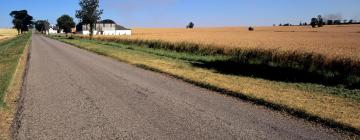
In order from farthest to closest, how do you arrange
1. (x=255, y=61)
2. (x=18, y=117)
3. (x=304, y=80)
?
(x=255, y=61) < (x=304, y=80) < (x=18, y=117)

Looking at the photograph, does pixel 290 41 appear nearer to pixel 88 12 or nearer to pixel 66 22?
pixel 88 12

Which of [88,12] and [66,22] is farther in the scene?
[66,22]

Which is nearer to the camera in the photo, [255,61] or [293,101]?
[293,101]

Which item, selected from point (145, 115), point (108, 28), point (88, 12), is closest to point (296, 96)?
point (145, 115)

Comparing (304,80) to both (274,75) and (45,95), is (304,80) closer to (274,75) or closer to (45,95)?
(274,75)

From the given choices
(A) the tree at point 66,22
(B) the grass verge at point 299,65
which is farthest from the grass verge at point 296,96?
(A) the tree at point 66,22

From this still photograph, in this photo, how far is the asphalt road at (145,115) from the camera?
8719 millimetres

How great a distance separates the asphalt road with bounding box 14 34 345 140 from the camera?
8719 millimetres

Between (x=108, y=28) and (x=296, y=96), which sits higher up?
(x=108, y=28)

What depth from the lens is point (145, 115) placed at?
10.4 m

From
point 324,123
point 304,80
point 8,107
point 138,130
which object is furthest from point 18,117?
point 304,80

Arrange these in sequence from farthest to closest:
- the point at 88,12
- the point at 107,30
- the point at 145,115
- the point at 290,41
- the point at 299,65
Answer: the point at 107,30, the point at 88,12, the point at 290,41, the point at 299,65, the point at 145,115

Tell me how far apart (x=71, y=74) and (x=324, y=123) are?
12.9 m

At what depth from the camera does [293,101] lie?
486 inches
